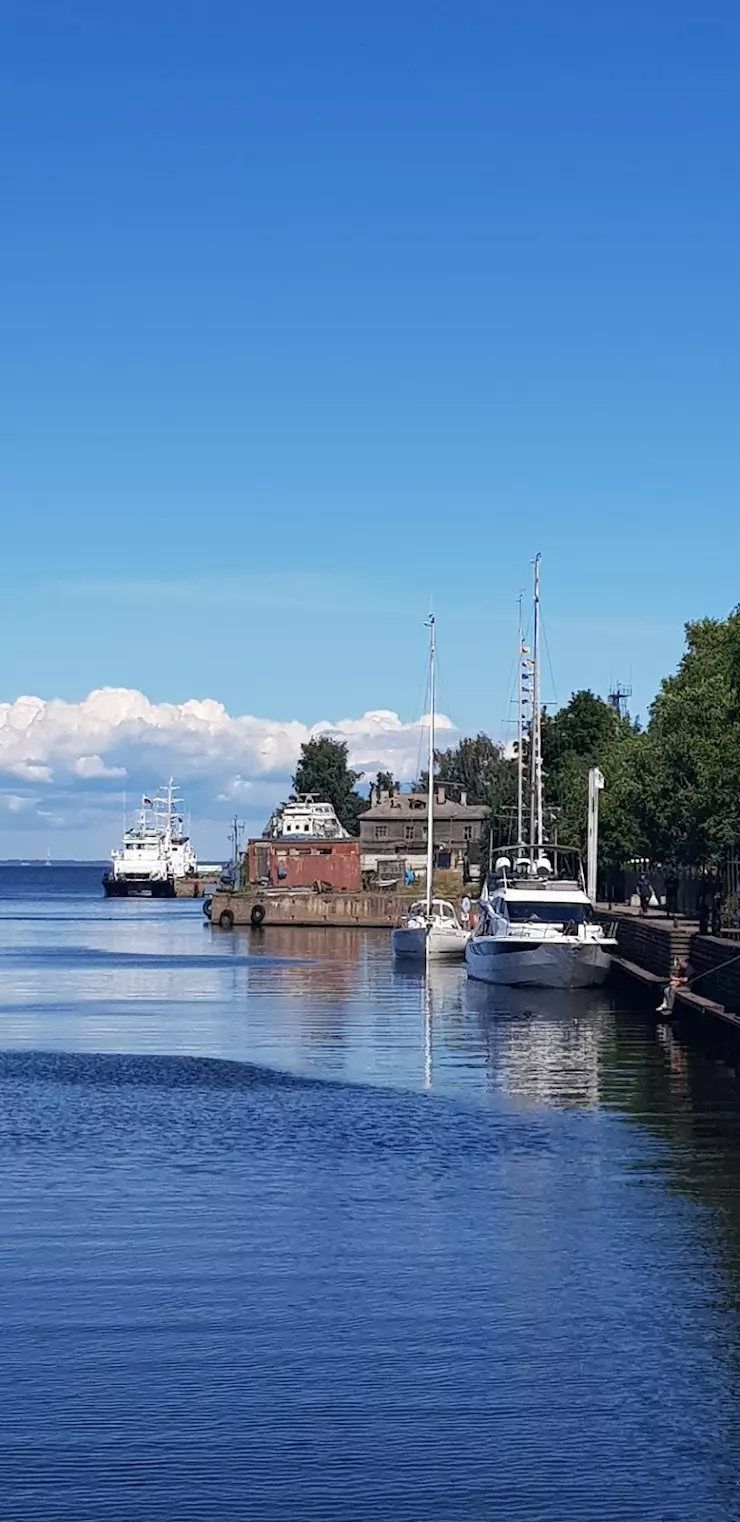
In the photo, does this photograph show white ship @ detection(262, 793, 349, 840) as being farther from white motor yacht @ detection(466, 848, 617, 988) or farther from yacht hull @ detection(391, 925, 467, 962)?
white motor yacht @ detection(466, 848, 617, 988)

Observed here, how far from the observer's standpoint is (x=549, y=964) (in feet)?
196

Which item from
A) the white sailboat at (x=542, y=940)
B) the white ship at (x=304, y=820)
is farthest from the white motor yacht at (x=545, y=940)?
the white ship at (x=304, y=820)

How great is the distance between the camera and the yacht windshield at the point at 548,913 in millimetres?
60625

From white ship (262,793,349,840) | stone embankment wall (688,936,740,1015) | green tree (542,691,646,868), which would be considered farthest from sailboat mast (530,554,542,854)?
white ship (262,793,349,840)

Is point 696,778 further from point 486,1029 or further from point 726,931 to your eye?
point 486,1029

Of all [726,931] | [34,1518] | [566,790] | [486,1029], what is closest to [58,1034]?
[486,1029]

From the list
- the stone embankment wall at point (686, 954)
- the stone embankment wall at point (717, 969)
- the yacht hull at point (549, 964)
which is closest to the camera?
the stone embankment wall at point (717, 969)

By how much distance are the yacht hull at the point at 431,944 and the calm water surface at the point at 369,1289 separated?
1499 inches

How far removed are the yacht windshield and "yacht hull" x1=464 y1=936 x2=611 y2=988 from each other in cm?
103

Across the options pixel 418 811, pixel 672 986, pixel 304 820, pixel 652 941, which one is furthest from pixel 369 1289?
pixel 418 811

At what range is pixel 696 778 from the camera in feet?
234

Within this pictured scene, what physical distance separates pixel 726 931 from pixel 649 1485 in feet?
142

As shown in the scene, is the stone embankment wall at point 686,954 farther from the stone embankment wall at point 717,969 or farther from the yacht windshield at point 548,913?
the yacht windshield at point 548,913

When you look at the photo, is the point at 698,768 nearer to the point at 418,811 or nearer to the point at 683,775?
the point at 683,775
